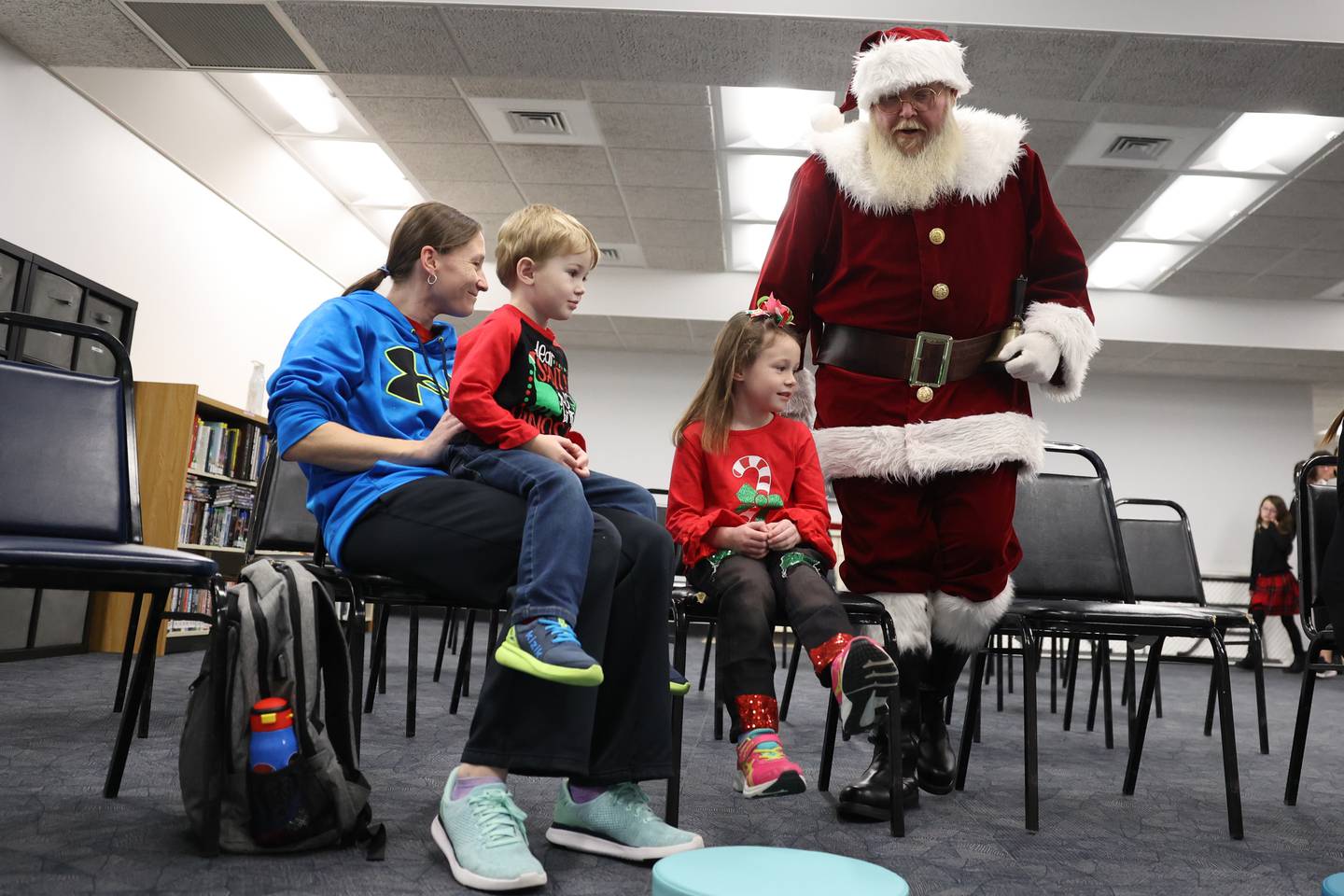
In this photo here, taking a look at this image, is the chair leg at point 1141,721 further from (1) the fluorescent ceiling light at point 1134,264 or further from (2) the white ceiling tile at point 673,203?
(1) the fluorescent ceiling light at point 1134,264

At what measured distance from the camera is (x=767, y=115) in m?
5.31

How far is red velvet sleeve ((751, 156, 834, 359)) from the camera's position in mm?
1980

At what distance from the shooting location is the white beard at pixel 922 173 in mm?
1896

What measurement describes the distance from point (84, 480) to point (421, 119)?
4068 millimetres

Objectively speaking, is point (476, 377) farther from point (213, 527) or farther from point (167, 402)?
point (213, 527)

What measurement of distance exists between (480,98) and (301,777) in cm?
448

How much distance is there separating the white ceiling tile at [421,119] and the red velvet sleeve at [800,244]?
146 inches

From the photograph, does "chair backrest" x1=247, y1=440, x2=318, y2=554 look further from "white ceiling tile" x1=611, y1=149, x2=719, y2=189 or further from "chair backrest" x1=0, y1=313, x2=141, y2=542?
"white ceiling tile" x1=611, y1=149, x2=719, y2=189

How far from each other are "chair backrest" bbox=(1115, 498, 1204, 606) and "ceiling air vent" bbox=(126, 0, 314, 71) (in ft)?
12.5

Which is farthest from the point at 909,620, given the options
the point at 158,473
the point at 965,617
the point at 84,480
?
the point at 158,473

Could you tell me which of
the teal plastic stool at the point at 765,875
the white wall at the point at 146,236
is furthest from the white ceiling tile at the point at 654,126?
the teal plastic stool at the point at 765,875

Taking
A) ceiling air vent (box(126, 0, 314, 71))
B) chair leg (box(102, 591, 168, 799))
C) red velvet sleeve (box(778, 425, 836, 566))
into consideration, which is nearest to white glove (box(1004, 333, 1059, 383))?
red velvet sleeve (box(778, 425, 836, 566))

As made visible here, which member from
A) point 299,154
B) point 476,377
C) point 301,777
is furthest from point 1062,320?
point 299,154

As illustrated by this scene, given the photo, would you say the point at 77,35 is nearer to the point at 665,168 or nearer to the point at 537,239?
the point at 665,168
